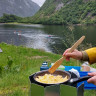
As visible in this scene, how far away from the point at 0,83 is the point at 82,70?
1.90m

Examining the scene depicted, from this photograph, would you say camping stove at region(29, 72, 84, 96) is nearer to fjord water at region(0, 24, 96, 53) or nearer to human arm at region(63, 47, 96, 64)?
human arm at region(63, 47, 96, 64)

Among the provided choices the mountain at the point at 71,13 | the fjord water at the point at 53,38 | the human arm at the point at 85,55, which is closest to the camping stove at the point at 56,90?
the human arm at the point at 85,55

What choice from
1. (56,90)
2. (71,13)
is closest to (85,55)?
(56,90)

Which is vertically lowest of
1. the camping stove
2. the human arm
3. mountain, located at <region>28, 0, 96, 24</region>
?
the camping stove

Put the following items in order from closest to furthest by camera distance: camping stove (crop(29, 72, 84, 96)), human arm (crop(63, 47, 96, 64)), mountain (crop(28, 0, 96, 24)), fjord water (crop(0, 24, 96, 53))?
camping stove (crop(29, 72, 84, 96)), human arm (crop(63, 47, 96, 64)), fjord water (crop(0, 24, 96, 53)), mountain (crop(28, 0, 96, 24))

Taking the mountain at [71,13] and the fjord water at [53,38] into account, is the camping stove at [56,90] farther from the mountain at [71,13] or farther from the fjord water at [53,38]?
the mountain at [71,13]

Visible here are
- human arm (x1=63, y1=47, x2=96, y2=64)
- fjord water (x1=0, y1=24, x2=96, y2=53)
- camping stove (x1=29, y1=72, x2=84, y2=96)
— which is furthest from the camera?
fjord water (x1=0, y1=24, x2=96, y2=53)

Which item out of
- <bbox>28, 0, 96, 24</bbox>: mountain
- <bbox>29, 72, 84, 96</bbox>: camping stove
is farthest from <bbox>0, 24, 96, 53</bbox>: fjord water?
<bbox>28, 0, 96, 24</bbox>: mountain

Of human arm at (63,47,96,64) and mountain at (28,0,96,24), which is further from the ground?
mountain at (28,0,96,24)

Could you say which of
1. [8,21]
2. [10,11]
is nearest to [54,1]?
[8,21]

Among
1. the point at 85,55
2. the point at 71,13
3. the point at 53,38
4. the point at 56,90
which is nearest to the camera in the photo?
the point at 56,90

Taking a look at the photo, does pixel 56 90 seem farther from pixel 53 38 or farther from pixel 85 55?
pixel 53 38

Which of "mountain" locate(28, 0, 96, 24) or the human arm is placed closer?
the human arm

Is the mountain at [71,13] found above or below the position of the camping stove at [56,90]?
above
